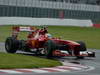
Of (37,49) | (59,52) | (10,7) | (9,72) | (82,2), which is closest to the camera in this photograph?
(9,72)

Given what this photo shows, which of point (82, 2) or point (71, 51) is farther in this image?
point (82, 2)

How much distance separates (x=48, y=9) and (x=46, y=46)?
45753 mm

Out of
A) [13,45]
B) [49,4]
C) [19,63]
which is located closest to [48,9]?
[49,4]

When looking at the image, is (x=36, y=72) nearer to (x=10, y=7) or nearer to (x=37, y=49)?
(x=37, y=49)

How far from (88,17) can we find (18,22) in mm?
24058

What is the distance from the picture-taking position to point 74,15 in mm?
70312

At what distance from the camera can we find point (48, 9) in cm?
6688

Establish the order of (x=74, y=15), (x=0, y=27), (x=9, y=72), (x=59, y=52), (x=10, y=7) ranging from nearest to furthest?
(x=9, y=72), (x=59, y=52), (x=0, y=27), (x=10, y=7), (x=74, y=15)

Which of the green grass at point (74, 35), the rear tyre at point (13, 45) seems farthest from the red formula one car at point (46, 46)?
the green grass at point (74, 35)

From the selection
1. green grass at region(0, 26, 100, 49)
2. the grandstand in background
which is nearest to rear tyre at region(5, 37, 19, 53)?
green grass at region(0, 26, 100, 49)

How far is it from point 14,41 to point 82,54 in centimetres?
345

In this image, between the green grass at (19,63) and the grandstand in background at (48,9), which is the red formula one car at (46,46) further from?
the grandstand in background at (48,9)

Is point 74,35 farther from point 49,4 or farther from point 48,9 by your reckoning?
point 49,4

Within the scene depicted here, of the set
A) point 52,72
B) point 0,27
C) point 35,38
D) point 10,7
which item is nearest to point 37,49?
point 35,38
